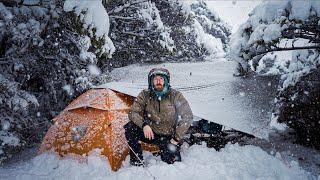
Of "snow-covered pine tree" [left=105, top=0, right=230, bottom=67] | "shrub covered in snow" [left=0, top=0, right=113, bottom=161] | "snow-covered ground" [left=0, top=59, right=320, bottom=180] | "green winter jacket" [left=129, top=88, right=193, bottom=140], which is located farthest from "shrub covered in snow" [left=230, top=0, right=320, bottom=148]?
"snow-covered pine tree" [left=105, top=0, right=230, bottom=67]

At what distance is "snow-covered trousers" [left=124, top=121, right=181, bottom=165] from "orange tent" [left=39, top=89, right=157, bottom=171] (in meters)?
0.35

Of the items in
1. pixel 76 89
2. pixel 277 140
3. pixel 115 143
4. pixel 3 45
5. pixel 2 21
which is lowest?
pixel 277 140

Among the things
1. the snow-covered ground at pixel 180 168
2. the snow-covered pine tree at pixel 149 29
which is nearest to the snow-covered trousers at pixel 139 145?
the snow-covered ground at pixel 180 168

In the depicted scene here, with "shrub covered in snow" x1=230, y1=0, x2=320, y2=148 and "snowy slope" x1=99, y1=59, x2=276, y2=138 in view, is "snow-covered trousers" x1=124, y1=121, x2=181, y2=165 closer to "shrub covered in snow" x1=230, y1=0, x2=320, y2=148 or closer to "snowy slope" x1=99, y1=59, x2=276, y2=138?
"snowy slope" x1=99, y1=59, x2=276, y2=138

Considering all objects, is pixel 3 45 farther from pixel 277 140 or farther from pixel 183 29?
pixel 277 140

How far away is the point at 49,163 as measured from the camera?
16.8ft

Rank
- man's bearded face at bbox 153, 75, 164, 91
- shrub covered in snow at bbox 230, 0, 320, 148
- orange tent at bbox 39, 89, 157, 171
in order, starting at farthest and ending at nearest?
shrub covered in snow at bbox 230, 0, 320, 148 < orange tent at bbox 39, 89, 157, 171 < man's bearded face at bbox 153, 75, 164, 91

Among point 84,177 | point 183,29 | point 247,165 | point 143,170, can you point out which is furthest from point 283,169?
point 183,29

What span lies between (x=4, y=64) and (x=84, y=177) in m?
2.46

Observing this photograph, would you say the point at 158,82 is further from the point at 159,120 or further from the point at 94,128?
the point at 94,128

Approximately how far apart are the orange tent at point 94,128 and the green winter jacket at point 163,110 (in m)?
0.48

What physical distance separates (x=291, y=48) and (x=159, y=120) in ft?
9.24

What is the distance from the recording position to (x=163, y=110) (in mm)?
5043

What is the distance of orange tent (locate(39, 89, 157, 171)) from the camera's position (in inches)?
199
